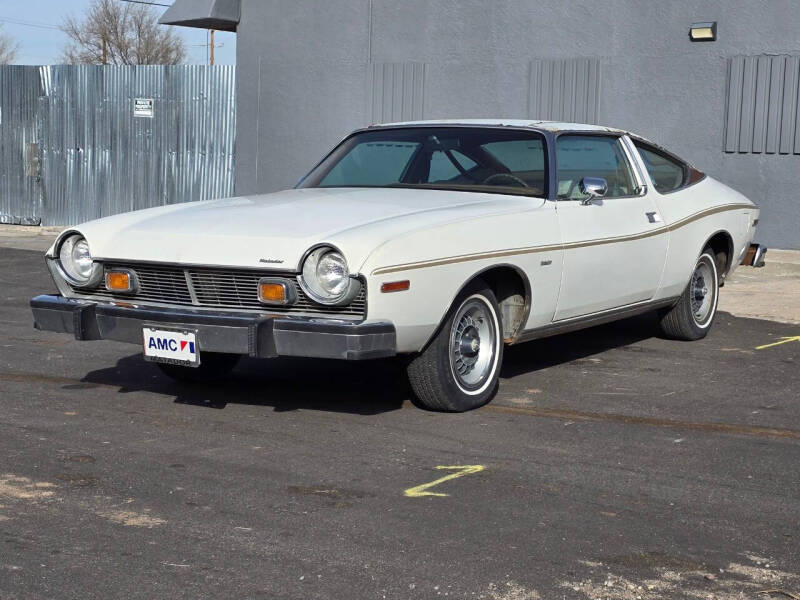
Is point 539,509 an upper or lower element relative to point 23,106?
lower

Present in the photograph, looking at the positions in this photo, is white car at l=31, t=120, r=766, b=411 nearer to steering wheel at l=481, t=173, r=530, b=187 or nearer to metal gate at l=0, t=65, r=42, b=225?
steering wheel at l=481, t=173, r=530, b=187

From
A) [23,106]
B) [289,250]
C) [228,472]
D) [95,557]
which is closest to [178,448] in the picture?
[228,472]

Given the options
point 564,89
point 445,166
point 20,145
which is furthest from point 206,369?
point 20,145

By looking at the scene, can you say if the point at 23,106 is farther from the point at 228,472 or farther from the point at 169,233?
the point at 228,472

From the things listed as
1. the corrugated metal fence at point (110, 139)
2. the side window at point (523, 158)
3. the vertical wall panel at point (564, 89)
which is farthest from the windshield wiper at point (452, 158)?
the corrugated metal fence at point (110, 139)

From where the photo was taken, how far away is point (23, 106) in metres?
19.1

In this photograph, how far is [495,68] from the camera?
51.2 ft

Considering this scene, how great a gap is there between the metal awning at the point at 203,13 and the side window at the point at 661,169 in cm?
1035

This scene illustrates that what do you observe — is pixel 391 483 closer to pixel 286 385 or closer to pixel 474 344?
pixel 474 344

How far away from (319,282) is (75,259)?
1.48 meters

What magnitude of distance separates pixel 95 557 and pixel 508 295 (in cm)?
318

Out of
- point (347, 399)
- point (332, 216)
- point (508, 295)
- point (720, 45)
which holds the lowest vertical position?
point (347, 399)

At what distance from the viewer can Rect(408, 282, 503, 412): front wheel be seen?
20.4 ft

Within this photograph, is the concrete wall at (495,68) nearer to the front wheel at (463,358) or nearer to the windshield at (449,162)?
the windshield at (449,162)
